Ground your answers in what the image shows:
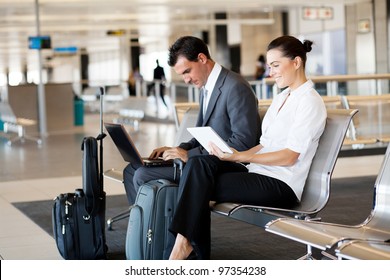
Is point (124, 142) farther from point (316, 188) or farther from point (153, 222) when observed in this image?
point (316, 188)

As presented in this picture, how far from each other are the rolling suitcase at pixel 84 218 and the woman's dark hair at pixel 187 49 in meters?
0.70

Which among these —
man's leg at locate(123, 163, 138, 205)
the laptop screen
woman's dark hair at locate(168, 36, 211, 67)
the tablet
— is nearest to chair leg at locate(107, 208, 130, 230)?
man's leg at locate(123, 163, 138, 205)

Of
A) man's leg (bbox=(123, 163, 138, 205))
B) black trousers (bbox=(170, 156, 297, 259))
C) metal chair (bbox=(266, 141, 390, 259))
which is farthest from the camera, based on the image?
man's leg (bbox=(123, 163, 138, 205))

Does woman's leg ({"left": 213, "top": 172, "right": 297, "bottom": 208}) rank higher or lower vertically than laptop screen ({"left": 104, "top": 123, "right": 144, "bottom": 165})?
lower

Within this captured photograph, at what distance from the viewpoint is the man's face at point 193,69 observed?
5043mm

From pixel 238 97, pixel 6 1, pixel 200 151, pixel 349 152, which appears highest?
pixel 6 1

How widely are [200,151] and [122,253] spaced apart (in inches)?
32.2

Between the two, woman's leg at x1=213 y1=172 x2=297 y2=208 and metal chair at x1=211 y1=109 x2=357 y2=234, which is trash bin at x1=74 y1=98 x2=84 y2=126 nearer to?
metal chair at x1=211 y1=109 x2=357 y2=234

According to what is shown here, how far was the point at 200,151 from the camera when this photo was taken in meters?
5.36

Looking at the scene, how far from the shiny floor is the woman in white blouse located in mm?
1393

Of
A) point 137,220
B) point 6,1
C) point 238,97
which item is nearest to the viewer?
point 137,220

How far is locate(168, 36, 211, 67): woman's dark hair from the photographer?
16.4ft
